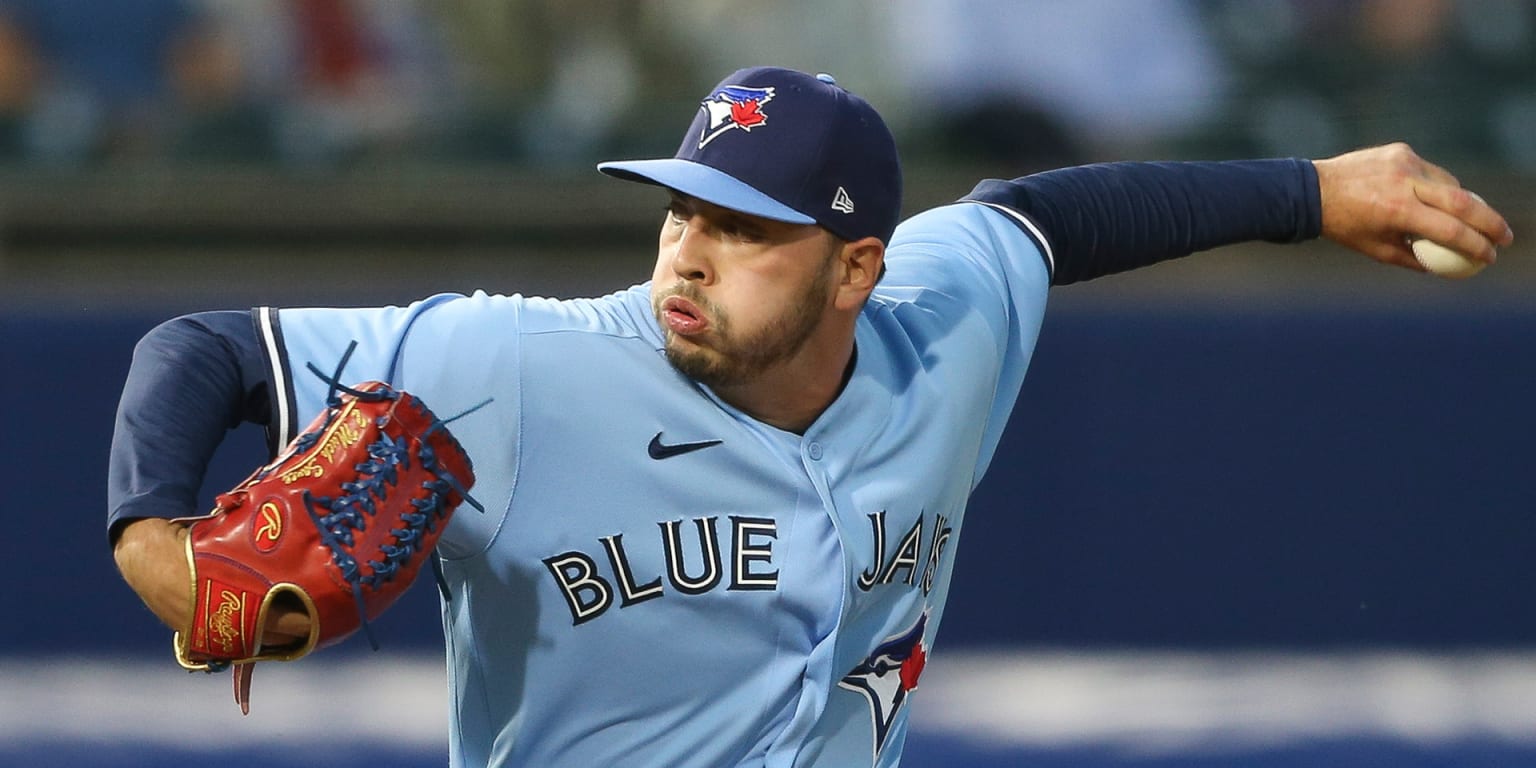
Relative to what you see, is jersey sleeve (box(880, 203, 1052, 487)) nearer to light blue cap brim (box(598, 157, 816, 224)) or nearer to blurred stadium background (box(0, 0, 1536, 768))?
light blue cap brim (box(598, 157, 816, 224))

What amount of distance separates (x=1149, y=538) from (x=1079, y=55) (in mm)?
1460

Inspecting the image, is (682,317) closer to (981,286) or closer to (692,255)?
(692,255)

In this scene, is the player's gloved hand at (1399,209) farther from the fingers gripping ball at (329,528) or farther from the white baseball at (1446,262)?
the fingers gripping ball at (329,528)

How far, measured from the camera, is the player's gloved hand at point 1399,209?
236cm

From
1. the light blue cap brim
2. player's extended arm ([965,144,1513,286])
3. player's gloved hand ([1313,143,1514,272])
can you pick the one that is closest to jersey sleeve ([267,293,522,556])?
the light blue cap brim

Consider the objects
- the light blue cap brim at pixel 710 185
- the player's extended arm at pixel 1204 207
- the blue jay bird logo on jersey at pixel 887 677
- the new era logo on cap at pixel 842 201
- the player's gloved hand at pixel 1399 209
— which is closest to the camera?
the light blue cap brim at pixel 710 185

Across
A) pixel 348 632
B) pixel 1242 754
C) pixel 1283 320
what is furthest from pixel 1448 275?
pixel 1283 320

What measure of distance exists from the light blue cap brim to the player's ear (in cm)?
12

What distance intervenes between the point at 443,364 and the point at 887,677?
70 cm

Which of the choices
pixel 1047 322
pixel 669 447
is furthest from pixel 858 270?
pixel 1047 322

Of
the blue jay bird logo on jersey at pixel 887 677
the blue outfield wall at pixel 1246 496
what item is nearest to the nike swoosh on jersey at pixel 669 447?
the blue jay bird logo on jersey at pixel 887 677

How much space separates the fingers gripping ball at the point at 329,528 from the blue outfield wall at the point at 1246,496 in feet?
10.9

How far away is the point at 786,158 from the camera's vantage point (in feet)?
6.77

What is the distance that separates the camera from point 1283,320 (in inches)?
200
